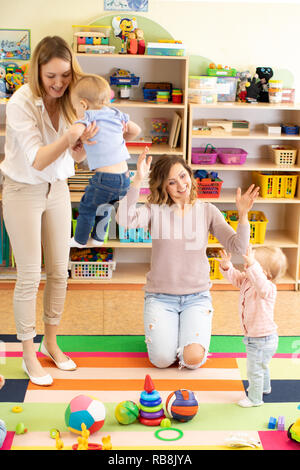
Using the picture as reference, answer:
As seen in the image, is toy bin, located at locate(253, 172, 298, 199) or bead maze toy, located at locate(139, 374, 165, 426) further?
toy bin, located at locate(253, 172, 298, 199)

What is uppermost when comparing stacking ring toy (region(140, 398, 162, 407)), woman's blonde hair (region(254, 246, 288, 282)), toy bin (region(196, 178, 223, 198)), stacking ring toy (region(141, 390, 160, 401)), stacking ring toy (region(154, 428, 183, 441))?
toy bin (region(196, 178, 223, 198))

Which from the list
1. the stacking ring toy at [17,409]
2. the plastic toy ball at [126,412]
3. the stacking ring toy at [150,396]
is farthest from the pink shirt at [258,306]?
the stacking ring toy at [17,409]

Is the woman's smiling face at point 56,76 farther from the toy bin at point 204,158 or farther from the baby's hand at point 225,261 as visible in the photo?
the toy bin at point 204,158

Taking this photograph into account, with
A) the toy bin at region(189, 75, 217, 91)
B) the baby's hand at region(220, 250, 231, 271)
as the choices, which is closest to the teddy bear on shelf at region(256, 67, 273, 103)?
the toy bin at region(189, 75, 217, 91)

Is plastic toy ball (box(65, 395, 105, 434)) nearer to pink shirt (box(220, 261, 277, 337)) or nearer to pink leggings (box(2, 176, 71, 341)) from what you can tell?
pink leggings (box(2, 176, 71, 341))

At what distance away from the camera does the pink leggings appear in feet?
8.31

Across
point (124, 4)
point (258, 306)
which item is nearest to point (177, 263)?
point (258, 306)

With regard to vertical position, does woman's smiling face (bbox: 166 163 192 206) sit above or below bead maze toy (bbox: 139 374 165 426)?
Result: above

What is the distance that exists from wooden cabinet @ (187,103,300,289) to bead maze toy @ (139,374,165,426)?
171 cm

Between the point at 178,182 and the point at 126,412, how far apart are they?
1.02 m

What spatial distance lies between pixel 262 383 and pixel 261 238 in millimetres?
1593
